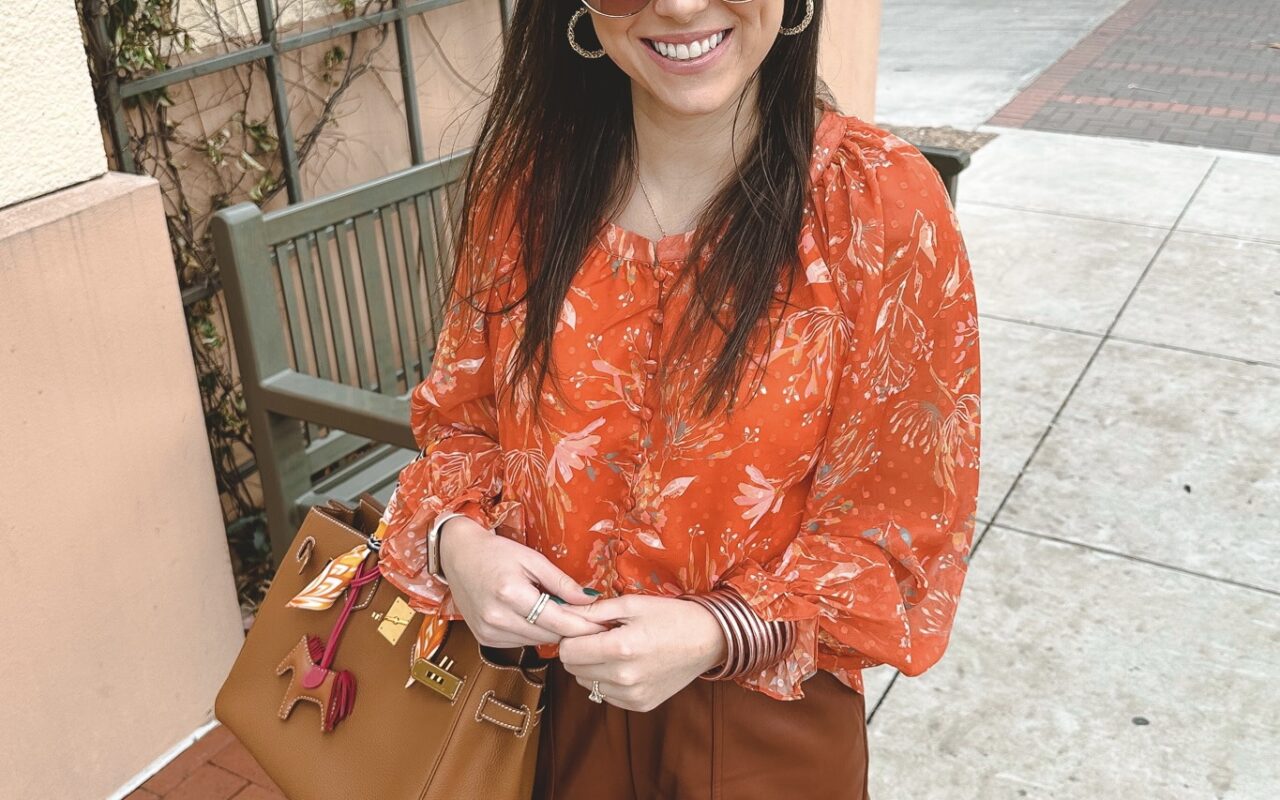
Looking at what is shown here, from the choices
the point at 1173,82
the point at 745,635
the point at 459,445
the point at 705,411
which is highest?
the point at 705,411

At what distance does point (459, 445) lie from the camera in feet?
5.39

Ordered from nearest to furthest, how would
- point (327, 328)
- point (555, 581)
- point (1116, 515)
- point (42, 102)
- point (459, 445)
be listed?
point (555, 581), point (459, 445), point (42, 102), point (327, 328), point (1116, 515)

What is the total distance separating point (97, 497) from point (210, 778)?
2.44 ft

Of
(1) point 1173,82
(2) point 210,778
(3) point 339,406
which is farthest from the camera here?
(1) point 1173,82

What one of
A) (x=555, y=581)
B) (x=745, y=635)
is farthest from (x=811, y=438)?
(x=555, y=581)

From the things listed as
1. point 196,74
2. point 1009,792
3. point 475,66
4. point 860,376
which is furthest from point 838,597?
point 475,66

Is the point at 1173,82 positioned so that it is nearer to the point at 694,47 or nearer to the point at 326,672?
the point at 694,47

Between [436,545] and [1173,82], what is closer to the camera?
[436,545]

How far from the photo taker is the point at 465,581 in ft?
4.80

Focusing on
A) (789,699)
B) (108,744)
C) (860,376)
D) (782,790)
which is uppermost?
(860,376)

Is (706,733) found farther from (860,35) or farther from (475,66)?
(860,35)

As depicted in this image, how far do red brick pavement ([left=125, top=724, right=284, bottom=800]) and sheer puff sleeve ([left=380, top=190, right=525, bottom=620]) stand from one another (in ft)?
4.82

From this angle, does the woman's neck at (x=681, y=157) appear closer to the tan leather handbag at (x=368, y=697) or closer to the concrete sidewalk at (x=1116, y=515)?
the tan leather handbag at (x=368, y=697)

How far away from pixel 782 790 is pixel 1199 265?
489 cm
